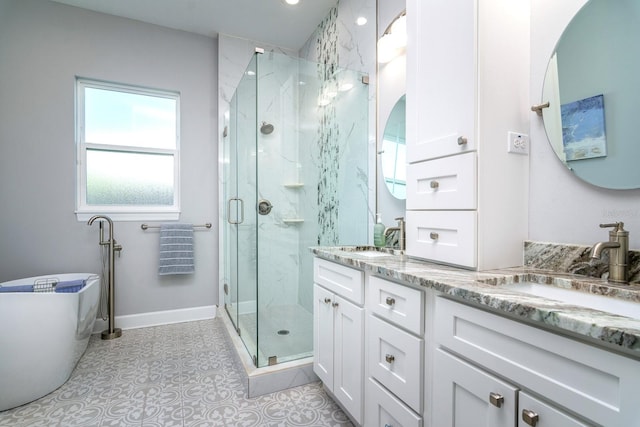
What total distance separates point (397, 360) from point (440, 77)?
1.17 meters

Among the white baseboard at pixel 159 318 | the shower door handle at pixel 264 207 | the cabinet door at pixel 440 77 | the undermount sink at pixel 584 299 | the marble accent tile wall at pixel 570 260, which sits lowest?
the white baseboard at pixel 159 318

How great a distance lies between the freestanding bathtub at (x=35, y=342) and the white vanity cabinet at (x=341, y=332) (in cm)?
160

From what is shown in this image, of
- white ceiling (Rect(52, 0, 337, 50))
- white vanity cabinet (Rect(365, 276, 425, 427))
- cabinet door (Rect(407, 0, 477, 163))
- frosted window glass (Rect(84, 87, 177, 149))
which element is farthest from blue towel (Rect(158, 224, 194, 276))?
cabinet door (Rect(407, 0, 477, 163))

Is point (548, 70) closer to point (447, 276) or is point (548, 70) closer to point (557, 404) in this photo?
point (447, 276)

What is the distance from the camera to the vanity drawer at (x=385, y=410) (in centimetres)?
109

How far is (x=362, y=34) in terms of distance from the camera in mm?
2258

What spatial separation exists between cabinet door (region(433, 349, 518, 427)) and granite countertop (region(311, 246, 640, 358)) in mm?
196

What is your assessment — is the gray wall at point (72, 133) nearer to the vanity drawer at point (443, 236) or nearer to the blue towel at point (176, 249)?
the blue towel at point (176, 249)

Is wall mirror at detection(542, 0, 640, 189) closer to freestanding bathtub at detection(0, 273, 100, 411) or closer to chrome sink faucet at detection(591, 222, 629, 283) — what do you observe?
chrome sink faucet at detection(591, 222, 629, 283)

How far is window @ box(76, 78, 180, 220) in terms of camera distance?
2844mm

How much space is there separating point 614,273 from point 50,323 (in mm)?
2717

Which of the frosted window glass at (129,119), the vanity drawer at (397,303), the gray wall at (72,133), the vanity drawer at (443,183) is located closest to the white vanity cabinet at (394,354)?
the vanity drawer at (397,303)

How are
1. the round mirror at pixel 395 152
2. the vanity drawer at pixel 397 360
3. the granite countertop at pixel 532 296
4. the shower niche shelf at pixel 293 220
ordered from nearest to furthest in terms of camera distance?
the granite countertop at pixel 532 296, the vanity drawer at pixel 397 360, the round mirror at pixel 395 152, the shower niche shelf at pixel 293 220

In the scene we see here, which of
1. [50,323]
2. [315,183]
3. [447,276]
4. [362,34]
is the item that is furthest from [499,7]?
[50,323]
